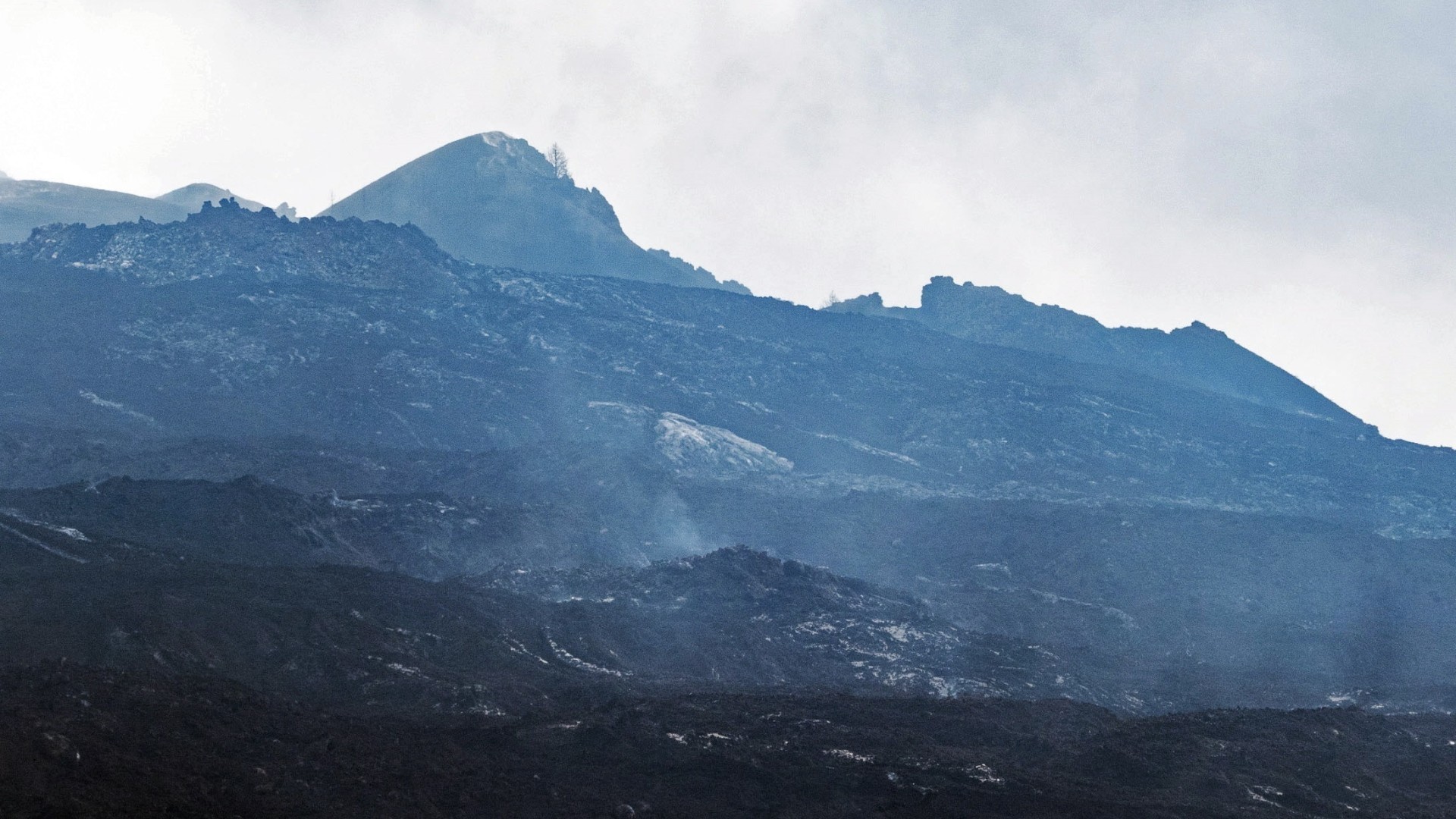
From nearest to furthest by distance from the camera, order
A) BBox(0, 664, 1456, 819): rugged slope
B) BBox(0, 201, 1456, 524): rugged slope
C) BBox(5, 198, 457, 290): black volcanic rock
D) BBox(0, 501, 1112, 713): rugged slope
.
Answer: BBox(0, 664, 1456, 819): rugged slope
BBox(0, 501, 1112, 713): rugged slope
BBox(0, 201, 1456, 524): rugged slope
BBox(5, 198, 457, 290): black volcanic rock

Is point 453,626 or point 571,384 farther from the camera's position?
point 571,384

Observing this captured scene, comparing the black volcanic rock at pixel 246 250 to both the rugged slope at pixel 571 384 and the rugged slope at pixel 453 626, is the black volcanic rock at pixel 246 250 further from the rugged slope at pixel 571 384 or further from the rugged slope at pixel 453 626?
the rugged slope at pixel 453 626

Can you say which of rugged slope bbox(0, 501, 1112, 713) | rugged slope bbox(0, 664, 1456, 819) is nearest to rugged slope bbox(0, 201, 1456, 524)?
rugged slope bbox(0, 501, 1112, 713)

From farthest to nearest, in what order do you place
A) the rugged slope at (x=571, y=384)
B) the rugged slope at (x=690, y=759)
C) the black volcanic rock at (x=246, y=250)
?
1. the black volcanic rock at (x=246, y=250)
2. the rugged slope at (x=571, y=384)
3. the rugged slope at (x=690, y=759)

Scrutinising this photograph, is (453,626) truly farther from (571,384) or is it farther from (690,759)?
(571,384)

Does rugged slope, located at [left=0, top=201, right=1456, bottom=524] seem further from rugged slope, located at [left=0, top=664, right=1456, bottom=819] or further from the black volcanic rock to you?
rugged slope, located at [left=0, top=664, right=1456, bottom=819]

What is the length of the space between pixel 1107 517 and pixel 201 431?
76260 mm

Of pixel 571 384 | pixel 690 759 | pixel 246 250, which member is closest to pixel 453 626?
pixel 690 759

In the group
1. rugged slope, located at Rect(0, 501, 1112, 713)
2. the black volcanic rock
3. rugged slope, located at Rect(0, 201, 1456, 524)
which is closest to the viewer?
rugged slope, located at Rect(0, 501, 1112, 713)

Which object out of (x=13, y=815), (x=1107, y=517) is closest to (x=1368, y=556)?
(x=1107, y=517)

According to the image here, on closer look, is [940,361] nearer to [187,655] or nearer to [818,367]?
[818,367]

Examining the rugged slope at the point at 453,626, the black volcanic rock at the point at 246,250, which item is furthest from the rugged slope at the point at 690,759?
the black volcanic rock at the point at 246,250

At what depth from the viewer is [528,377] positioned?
162500 mm

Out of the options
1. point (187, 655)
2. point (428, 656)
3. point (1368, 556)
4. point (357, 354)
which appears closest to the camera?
point (187, 655)
